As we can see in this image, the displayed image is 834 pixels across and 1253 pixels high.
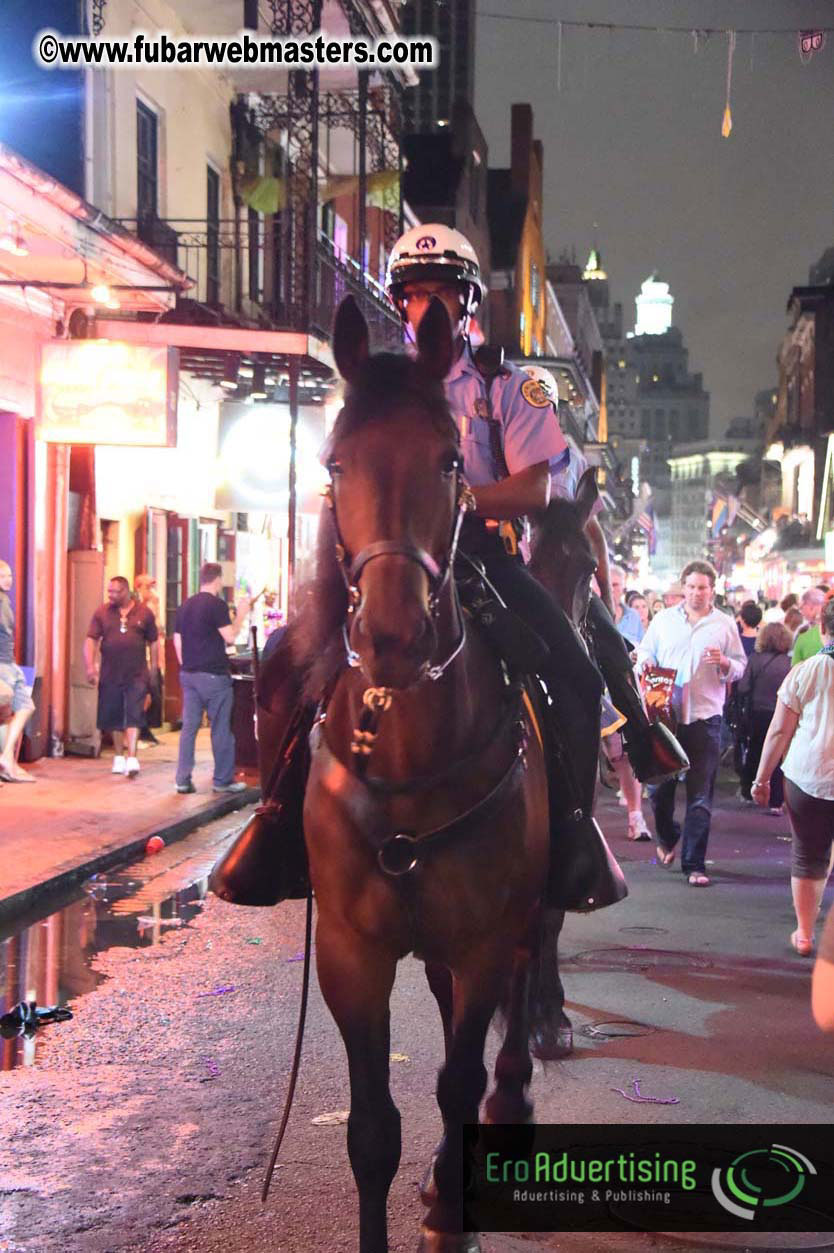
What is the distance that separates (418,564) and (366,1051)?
1.44 m

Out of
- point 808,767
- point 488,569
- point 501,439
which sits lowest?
point 808,767

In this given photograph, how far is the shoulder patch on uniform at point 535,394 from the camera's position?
450cm

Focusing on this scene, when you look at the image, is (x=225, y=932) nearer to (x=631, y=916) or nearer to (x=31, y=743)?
(x=631, y=916)

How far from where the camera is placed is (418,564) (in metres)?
3.28

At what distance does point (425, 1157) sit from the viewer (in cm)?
488

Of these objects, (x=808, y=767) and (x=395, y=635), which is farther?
(x=808, y=767)

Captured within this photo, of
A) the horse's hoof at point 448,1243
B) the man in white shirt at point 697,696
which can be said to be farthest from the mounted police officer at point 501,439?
the man in white shirt at point 697,696

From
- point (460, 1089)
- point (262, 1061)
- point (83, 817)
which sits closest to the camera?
point (460, 1089)

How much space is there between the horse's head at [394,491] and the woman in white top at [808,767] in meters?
4.72

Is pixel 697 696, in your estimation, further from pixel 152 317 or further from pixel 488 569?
pixel 152 317

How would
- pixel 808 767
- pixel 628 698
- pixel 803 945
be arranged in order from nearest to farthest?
pixel 628 698
pixel 808 767
pixel 803 945

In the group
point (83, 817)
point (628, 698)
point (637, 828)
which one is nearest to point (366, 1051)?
point (628, 698)

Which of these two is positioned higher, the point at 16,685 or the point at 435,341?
the point at 435,341

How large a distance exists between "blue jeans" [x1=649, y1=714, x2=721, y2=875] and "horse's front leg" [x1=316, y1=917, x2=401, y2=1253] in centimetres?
675
